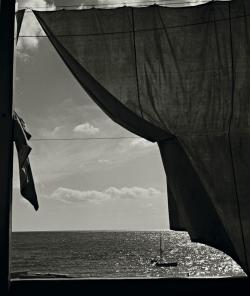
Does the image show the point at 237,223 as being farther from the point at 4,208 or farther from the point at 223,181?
the point at 4,208

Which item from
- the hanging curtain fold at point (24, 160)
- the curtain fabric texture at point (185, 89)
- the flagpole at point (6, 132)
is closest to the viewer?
the flagpole at point (6, 132)

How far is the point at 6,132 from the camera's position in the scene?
2.85 meters

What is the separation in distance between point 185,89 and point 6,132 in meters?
1.52

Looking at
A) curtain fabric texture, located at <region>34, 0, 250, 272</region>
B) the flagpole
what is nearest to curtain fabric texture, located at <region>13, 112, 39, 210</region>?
the flagpole

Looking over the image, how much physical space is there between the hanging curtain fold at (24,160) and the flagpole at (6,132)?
0.39 feet

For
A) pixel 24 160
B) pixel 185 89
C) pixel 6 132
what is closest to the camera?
pixel 6 132

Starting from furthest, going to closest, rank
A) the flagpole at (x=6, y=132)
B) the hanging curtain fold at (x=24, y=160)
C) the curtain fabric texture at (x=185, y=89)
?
the curtain fabric texture at (x=185, y=89), the hanging curtain fold at (x=24, y=160), the flagpole at (x=6, y=132)

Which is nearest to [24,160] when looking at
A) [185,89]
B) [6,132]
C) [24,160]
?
[24,160]

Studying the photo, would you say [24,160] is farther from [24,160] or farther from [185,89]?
[185,89]

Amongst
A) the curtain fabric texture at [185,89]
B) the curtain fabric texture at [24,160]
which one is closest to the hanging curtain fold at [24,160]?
the curtain fabric texture at [24,160]

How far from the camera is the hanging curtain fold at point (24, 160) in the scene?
2977 mm

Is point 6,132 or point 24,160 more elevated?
point 6,132

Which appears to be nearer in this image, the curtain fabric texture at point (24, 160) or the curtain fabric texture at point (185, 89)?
the curtain fabric texture at point (24, 160)

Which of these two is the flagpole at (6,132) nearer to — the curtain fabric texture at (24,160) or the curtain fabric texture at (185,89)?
the curtain fabric texture at (24,160)
